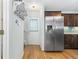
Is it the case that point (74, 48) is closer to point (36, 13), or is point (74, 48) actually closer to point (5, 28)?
point (36, 13)

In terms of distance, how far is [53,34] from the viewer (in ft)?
23.8

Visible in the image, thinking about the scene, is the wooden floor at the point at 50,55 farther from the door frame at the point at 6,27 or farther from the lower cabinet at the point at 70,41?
the door frame at the point at 6,27

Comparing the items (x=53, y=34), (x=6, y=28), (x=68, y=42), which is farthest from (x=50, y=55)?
(x=6, y=28)

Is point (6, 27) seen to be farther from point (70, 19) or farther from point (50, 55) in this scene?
point (70, 19)

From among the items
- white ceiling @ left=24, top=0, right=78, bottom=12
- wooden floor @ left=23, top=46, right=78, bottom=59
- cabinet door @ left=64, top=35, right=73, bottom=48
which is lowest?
wooden floor @ left=23, top=46, right=78, bottom=59

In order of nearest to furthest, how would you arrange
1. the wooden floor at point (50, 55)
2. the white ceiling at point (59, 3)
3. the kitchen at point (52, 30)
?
1. the wooden floor at point (50, 55)
2. the white ceiling at point (59, 3)
3. the kitchen at point (52, 30)

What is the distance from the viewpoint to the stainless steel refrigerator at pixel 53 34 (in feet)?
23.6

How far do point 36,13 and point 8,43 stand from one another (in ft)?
25.9

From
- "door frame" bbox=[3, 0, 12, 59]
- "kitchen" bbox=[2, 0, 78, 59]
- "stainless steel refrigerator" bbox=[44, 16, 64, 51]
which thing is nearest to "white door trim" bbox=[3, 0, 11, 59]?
"door frame" bbox=[3, 0, 12, 59]

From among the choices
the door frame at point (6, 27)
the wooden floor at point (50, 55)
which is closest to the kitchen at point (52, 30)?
the wooden floor at point (50, 55)

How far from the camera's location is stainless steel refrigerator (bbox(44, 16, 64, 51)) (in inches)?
283

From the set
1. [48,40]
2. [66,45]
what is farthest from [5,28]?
[66,45]

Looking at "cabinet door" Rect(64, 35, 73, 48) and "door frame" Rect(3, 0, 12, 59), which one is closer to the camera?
"door frame" Rect(3, 0, 12, 59)

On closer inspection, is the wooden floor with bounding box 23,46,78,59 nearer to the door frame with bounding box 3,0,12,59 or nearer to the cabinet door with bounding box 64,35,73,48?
the cabinet door with bounding box 64,35,73,48
